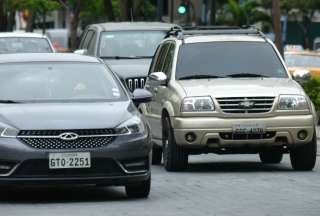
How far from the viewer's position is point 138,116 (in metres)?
12.9

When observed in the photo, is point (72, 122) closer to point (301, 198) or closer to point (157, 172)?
point (301, 198)

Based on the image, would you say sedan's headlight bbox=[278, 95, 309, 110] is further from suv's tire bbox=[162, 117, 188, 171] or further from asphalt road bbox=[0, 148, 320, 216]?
suv's tire bbox=[162, 117, 188, 171]

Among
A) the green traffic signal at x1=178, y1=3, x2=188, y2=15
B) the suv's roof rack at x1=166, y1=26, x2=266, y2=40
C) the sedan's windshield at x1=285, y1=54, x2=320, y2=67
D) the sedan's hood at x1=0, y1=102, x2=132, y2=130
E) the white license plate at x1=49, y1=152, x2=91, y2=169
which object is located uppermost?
the sedan's hood at x1=0, y1=102, x2=132, y2=130

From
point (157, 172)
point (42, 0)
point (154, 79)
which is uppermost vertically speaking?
point (154, 79)

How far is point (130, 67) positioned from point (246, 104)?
7187 mm

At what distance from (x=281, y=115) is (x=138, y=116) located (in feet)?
11.4

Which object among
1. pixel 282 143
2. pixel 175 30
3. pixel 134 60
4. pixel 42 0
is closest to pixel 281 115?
pixel 282 143

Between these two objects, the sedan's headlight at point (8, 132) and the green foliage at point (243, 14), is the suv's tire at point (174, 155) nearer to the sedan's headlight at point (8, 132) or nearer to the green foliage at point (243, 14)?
the sedan's headlight at point (8, 132)

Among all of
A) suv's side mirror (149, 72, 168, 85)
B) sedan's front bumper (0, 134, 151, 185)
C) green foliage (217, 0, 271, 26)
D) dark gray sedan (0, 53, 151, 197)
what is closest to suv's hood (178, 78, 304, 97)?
suv's side mirror (149, 72, 168, 85)

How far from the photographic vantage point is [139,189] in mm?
12898

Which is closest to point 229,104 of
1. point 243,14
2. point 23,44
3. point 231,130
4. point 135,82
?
point 231,130

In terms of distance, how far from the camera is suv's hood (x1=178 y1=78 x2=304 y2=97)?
627 inches

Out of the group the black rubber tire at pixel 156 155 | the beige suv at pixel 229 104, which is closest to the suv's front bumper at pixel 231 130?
the beige suv at pixel 229 104

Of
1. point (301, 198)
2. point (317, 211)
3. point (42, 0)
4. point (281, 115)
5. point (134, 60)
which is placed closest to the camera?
point (317, 211)
